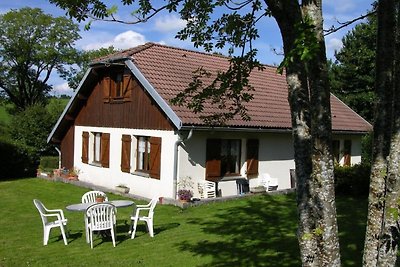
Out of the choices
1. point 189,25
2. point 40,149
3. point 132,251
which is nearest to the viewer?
point 189,25

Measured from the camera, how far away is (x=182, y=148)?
15758 millimetres

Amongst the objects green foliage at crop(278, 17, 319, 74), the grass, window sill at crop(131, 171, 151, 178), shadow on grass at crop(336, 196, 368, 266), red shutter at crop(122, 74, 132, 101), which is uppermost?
red shutter at crop(122, 74, 132, 101)

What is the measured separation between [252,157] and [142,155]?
4171 mm

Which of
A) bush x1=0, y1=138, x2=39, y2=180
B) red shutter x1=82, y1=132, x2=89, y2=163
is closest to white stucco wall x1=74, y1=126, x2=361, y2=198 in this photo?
red shutter x1=82, y1=132, x2=89, y2=163

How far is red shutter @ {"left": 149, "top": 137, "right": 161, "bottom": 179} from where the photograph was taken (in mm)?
16312

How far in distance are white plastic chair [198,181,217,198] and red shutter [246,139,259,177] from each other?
2.05m

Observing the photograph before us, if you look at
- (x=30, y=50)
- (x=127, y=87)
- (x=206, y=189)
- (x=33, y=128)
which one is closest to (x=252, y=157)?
(x=206, y=189)

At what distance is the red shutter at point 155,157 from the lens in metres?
16.3

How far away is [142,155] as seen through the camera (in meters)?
17.7

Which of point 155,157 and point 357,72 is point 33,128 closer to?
point 155,157

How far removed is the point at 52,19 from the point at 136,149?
30.0 meters

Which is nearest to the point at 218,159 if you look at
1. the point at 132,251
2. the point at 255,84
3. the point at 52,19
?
the point at 255,84

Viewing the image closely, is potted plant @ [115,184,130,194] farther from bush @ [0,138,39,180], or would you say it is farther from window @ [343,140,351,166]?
window @ [343,140,351,166]

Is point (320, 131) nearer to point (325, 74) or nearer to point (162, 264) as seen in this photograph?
point (325, 74)
